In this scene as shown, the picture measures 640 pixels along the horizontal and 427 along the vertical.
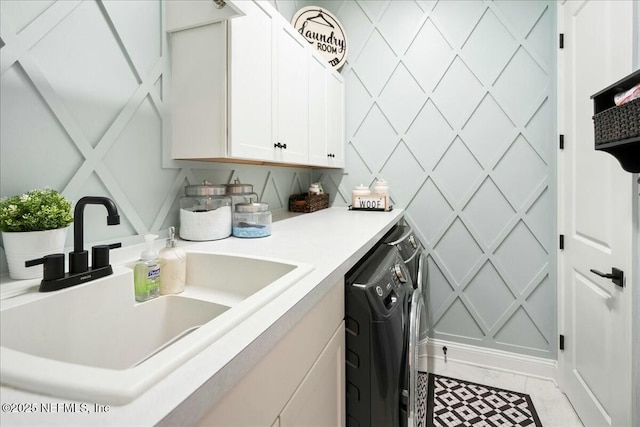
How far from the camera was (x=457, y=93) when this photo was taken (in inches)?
91.5

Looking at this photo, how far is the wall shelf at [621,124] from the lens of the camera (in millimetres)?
968

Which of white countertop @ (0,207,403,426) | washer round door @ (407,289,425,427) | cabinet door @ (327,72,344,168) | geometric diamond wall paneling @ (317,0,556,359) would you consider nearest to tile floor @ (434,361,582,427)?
geometric diamond wall paneling @ (317,0,556,359)

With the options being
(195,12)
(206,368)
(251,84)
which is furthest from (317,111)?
(206,368)

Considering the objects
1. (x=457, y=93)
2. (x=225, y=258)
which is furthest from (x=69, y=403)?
(x=457, y=93)

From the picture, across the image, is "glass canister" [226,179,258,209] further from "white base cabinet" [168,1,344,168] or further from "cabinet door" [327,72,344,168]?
"cabinet door" [327,72,344,168]

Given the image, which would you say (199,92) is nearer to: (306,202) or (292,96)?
(292,96)

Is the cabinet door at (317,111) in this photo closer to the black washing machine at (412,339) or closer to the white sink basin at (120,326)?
the black washing machine at (412,339)

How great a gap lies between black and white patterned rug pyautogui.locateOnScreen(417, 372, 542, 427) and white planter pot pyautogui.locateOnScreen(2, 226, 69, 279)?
160 cm

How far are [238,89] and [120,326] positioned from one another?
3.10ft

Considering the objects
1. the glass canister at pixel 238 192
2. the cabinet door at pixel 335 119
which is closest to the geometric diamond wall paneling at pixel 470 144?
the cabinet door at pixel 335 119

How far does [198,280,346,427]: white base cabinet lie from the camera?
543mm

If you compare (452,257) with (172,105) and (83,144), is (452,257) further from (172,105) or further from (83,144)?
(83,144)

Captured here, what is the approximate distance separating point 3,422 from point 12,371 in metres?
0.09

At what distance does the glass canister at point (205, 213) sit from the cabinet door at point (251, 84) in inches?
9.2
